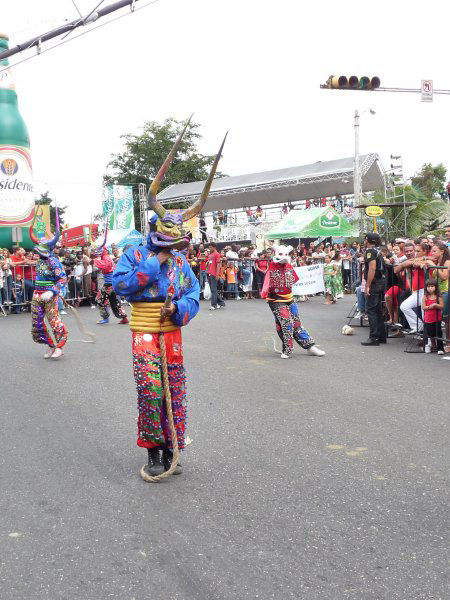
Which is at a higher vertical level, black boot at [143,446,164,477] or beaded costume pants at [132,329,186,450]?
beaded costume pants at [132,329,186,450]

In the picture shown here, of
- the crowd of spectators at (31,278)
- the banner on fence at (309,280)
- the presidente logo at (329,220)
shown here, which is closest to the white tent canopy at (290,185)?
the presidente logo at (329,220)

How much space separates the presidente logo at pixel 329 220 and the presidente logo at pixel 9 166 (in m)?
11.0

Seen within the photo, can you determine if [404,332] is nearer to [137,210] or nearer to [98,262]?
[98,262]

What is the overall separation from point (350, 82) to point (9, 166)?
561 inches

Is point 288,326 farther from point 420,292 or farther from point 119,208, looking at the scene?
point 119,208

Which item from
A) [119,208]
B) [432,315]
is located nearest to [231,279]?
[119,208]

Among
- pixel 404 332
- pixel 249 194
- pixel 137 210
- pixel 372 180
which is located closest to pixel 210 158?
pixel 137 210

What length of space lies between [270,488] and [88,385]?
4.07 metres

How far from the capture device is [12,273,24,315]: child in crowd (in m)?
18.0

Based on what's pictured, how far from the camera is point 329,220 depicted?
73.1 feet

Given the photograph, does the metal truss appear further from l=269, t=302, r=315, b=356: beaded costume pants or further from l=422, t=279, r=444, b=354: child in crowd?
l=269, t=302, r=315, b=356: beaded costume pants

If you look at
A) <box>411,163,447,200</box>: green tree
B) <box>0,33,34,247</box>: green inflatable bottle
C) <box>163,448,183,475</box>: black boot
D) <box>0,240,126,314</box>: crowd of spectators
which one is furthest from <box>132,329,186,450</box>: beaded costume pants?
<box>411,163,447,200</box>: green tree

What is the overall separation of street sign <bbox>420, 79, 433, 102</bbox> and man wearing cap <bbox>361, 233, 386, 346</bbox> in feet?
17.6

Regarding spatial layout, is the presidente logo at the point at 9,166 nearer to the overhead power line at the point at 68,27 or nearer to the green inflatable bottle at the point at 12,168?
the green inflatable bottle at the point at 12,168
